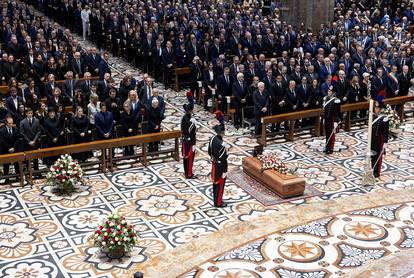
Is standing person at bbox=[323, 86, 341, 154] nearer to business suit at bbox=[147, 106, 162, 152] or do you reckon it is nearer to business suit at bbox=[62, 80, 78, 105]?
business suit at bbox=[147, 106, 162, 152]

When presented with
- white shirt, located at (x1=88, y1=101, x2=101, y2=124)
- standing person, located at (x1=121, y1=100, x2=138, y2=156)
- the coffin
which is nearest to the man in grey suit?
white shirt, located at (x1=88, y1=101, x2=101, y2=124)

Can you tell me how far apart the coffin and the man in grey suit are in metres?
4.00

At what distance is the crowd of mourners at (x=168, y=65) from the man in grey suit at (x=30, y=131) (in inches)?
0.7

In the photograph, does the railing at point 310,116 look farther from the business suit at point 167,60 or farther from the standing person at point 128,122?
the business suit at point 167,60

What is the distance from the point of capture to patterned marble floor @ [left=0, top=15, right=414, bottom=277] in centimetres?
1008

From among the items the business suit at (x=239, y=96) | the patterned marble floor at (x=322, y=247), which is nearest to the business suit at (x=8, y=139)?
the patterned marble floor at (x=322, y=247)

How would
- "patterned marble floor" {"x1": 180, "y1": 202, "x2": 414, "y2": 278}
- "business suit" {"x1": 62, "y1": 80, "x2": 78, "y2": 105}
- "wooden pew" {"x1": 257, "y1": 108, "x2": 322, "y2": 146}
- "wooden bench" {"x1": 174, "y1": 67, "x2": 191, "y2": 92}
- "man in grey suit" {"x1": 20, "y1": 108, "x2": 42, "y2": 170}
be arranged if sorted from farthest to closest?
"wooden bench" {"x1": 174, "y1": 67, "x2": 191, "y2": 92} < "business suit" {"x1": 62, "y1": 80, "x2": 78, "y2": 105} < "wooden pew" {"x1": 257, "y1": 108, "x2": 322, "y2": 146} < "man in grey suit" {"x1": 20, "y1": 108, "x2": 42, "y2": 170} < "patterned marble floor" {"x1": 180, "y1": 202, "x2": 414, "y2": 278}

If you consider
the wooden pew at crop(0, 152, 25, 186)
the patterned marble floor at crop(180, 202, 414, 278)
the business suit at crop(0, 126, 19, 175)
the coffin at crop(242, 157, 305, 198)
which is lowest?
the patterned marble floor at crop(180, 202, 414, 278)

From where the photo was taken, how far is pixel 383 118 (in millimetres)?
12828

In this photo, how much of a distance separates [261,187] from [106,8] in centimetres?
1401

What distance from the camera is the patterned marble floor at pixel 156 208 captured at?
1008 centimetres

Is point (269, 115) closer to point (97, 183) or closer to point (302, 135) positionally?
point (302, 135)

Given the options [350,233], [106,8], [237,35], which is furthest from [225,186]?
[106,8]

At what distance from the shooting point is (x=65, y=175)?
12086mm
